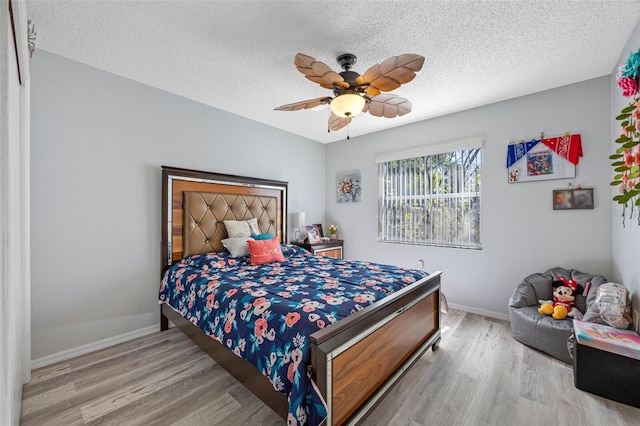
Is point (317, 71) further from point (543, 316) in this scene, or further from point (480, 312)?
point (480, 312)

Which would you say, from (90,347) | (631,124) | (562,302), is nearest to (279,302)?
(90,347)

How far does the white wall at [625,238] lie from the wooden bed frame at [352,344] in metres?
1.39

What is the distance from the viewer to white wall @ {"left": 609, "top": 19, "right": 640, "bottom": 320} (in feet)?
6.61

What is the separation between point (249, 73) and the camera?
8.60 feet

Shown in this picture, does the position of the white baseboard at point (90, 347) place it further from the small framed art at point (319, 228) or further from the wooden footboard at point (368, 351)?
the small framed art at point (319, 228)

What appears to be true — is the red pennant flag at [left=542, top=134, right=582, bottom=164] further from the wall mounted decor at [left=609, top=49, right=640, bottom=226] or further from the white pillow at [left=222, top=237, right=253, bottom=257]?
the white pillow at [left=222, top=237, right=253, bottom=257]

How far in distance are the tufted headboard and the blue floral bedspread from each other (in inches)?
10.2

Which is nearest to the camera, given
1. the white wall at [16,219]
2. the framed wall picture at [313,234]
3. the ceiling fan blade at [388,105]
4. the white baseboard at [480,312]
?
the white wall at [16,219]

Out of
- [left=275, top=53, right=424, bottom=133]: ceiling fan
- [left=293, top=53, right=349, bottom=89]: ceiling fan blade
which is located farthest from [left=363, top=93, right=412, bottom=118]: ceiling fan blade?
[left=293, top=53, right=349, bottom=89]: ceiling fan blade

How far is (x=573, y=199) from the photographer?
2.82 meters

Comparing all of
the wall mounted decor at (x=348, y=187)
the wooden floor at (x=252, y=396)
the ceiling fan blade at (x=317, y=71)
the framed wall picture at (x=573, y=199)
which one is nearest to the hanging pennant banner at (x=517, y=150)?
the framed wall picture at (x=573, y=199)

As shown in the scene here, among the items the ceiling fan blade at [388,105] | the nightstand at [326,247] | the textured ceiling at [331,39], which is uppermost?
the textured ceiling at [331,39]

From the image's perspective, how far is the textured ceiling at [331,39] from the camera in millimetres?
1831

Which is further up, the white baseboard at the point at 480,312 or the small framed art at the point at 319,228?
the small framed art at the point at 319,228
